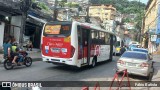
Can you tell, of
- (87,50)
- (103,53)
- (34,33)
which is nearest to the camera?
(87,50)

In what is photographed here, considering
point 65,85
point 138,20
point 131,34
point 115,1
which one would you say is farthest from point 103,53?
point 131,34

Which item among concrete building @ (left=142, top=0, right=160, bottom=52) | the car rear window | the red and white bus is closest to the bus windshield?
the red and white bus

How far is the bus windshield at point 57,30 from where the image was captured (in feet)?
47.2

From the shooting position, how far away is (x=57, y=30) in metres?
14.7

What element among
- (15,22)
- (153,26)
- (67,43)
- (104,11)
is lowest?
(153,26)

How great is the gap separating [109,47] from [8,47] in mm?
10657

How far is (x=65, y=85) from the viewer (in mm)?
10547

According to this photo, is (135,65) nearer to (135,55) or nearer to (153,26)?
(135,55)

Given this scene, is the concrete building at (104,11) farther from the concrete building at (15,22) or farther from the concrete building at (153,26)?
the concrete building at (15,22)

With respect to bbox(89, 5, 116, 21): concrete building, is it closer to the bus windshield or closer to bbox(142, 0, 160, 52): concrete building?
bbox(142, 0, 160, 52): concrete building

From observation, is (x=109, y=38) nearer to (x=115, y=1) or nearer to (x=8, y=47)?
(x=8, y=47)

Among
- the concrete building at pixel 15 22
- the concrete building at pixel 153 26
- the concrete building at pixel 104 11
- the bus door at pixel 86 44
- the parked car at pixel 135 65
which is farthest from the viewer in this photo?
the concrete building at pixel 104 11

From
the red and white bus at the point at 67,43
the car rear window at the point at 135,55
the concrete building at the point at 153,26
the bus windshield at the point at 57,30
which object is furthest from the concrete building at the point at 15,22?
the concrete building at the point at 153,26

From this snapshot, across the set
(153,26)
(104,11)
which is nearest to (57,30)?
(153,26)
